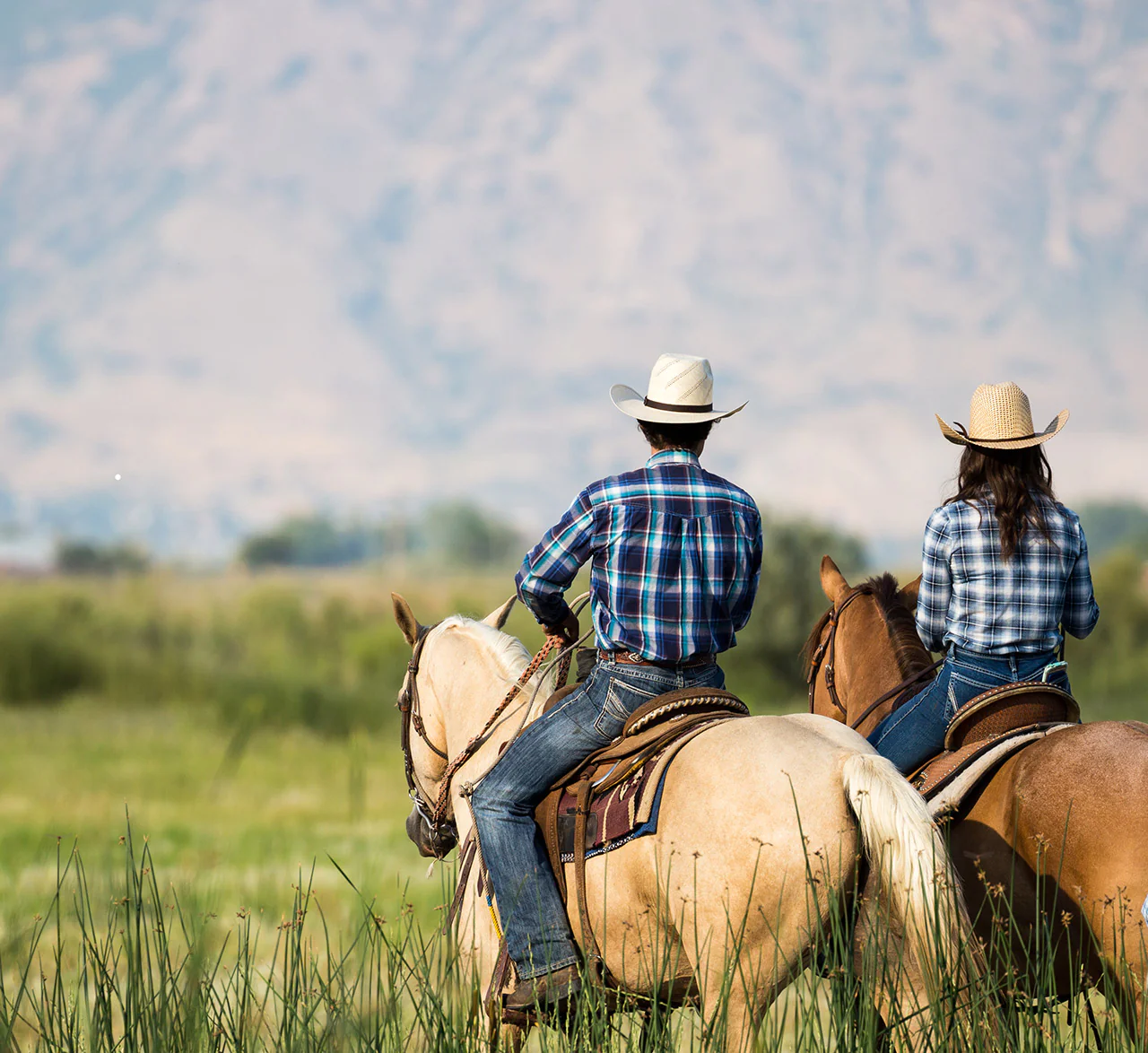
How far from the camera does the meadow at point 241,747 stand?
11.8 ft

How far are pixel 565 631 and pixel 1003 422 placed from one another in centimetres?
194

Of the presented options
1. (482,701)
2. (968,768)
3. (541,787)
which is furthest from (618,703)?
(968,768)

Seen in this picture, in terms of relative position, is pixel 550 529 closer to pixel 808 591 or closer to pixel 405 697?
pixel 405 697

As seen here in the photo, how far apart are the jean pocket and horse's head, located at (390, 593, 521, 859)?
3.31 ft

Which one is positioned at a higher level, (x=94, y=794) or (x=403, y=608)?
(x=403, y=608)

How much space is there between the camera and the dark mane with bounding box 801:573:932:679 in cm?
558

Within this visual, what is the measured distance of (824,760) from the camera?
378 centimetres

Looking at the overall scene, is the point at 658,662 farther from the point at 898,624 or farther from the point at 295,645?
the point at 295,645

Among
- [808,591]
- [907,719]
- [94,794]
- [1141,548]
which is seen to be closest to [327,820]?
[94,794]

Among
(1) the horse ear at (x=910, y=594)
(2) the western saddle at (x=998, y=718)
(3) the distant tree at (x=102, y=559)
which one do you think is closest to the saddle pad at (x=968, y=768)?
(2) the western saddle at (x=998, y=718)

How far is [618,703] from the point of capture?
4.38 meters

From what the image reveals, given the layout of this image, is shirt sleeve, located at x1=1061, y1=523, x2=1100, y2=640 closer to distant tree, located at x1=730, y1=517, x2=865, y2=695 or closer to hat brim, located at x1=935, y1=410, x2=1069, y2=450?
hat brim, located at x1=935, y1=410, x2=1069, y2=450

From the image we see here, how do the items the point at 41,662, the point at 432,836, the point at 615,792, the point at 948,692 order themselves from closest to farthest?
the point at 615,792, the point at 948,692, the point at 432,836, the point at 41,662

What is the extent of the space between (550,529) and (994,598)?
1.82m
